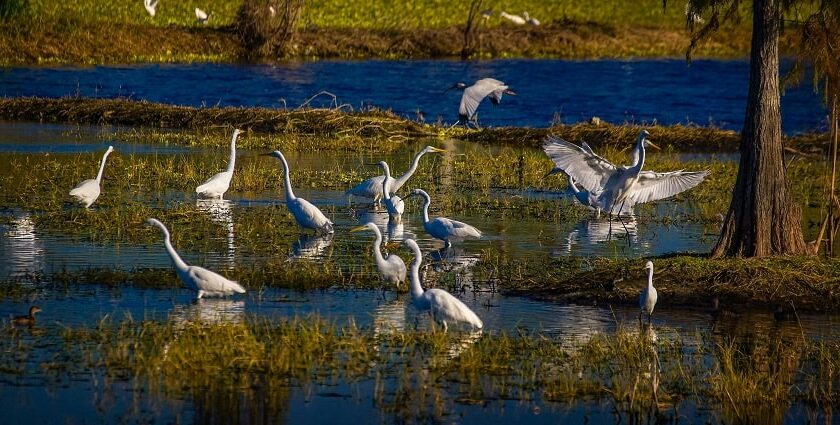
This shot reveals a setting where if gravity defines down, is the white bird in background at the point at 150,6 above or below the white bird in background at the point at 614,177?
above

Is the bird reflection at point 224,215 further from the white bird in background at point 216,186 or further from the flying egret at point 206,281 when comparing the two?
the flying egret at point 206,281

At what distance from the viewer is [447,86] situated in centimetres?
4331

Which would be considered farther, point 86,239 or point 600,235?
point 600,235

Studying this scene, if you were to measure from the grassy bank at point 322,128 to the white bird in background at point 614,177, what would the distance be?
32.1 feet

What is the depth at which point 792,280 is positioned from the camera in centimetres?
1318

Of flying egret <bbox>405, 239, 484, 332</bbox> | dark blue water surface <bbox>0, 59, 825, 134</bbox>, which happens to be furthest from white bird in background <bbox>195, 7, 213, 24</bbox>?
flying egret <bbox>405, 239, 484, 332</bbox>

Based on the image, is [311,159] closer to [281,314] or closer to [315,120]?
[315,120]

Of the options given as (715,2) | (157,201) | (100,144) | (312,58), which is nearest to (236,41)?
(312,58)

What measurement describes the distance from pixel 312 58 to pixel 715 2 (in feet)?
124

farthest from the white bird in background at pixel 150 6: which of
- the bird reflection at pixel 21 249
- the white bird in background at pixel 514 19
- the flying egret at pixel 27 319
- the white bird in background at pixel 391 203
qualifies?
the flying egret at pixel 27 319

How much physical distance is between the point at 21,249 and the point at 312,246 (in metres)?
3.29

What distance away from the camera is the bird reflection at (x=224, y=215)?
584 inches

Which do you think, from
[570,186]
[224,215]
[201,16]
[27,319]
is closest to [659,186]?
[570,186]

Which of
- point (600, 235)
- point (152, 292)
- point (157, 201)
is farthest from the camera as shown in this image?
point (157, 201)
